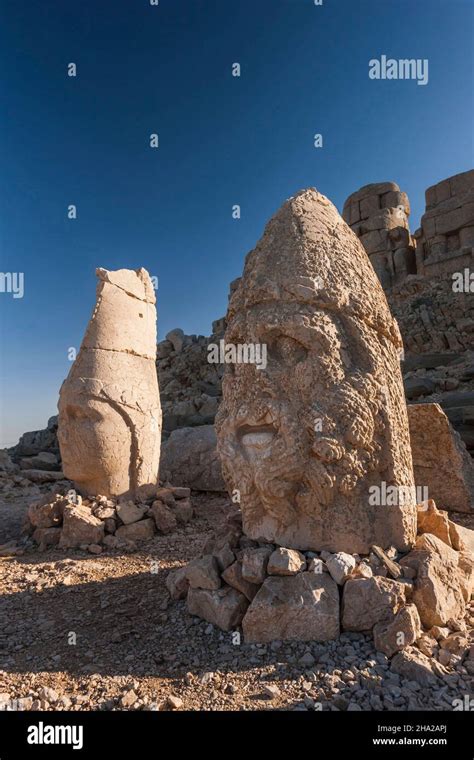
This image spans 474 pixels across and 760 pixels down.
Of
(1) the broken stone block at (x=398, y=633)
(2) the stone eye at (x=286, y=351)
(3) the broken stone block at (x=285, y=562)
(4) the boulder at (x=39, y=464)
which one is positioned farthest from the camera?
(4) the boulder at (x=39, y=464)

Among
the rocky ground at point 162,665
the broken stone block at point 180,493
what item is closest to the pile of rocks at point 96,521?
the broken stone block at point 180,493

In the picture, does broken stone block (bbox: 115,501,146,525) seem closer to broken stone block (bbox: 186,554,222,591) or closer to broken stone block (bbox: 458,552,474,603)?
broken stone block (bbox: 186,554,222,591)

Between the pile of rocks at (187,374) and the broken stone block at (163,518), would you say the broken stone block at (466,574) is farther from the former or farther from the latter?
the pile of rocks at (187,374)

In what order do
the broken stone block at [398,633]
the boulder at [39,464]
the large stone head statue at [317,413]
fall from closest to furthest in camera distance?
the broken stone block at [398,633] → the large stone head statue at [317,413] → the boulder at [39,464]

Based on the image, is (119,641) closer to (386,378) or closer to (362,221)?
(386,378)

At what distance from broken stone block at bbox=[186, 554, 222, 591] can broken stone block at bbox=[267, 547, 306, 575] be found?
368 mm

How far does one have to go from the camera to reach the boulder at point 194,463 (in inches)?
288

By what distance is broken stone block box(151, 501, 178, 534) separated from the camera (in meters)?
5.43

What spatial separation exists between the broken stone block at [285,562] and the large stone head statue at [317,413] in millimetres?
174

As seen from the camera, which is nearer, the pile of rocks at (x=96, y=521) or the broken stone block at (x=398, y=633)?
the broken stone block at (x=398, y=633)

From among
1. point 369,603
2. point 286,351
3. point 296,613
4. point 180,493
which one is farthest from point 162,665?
point 180,493

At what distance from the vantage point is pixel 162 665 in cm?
241

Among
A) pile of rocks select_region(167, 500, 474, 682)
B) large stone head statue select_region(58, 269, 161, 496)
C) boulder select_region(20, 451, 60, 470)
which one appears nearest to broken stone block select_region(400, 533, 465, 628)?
pile of rocks select_region(167, 500, 474, 682)

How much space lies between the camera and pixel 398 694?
2.05m
